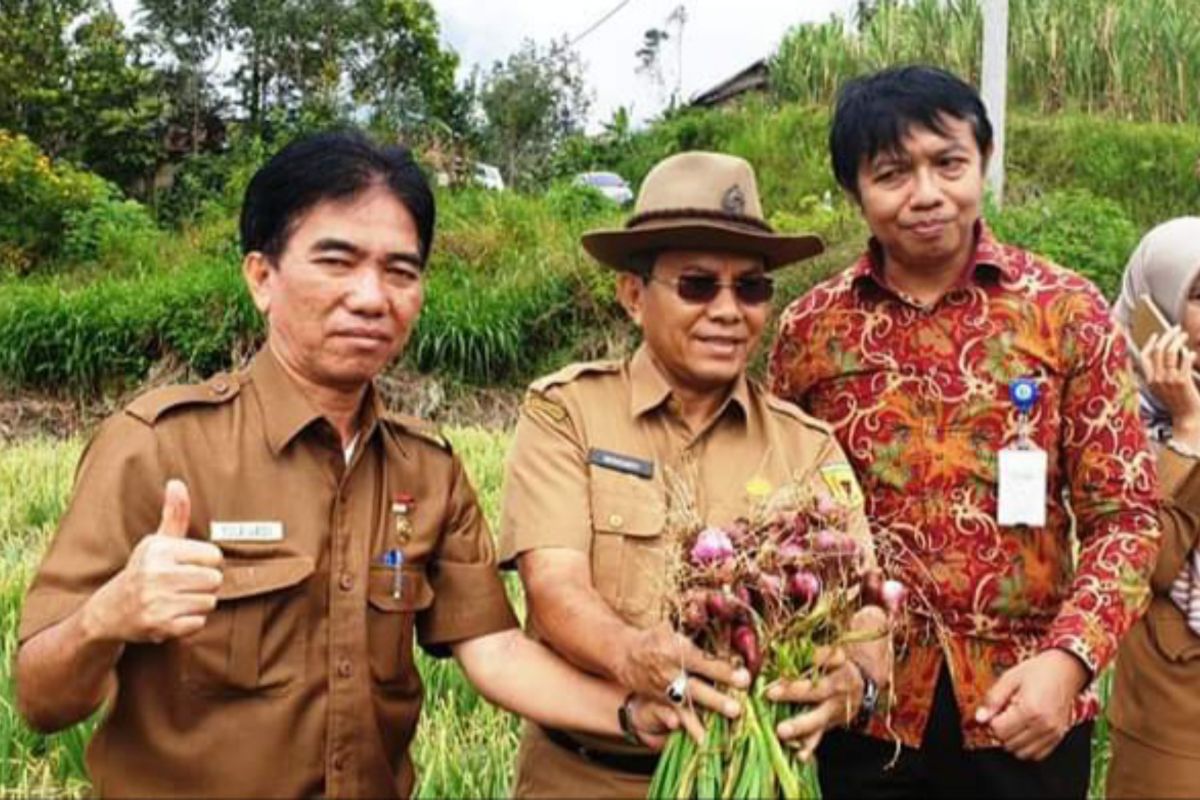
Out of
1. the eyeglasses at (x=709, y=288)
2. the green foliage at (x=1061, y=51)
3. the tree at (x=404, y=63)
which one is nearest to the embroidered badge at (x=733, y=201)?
the eyeglasses at (x=709, y=288)

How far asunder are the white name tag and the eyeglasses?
0.76m

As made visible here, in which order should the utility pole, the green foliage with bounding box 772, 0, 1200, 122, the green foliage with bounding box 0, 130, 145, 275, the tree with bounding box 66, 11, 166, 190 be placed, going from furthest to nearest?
the tree with bounding box 66, 11, 166, 190 → the green foliage with bounding box 772, 0, 1200, 122 → the green foliage with bounding box 0, 130, 145, 275 → the utility pole

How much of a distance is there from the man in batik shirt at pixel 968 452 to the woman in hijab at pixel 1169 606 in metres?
0.32

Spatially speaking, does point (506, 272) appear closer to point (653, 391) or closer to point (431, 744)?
point (431, 744)

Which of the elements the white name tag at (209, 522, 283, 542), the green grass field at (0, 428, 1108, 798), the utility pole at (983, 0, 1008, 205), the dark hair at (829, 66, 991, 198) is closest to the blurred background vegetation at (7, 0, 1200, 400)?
the utility pole at (983, 0, 1008, 205)

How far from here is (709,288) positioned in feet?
7.56

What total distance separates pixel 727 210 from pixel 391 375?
26.4 ft

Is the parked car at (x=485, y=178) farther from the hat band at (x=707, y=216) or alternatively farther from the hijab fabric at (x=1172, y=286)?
the hat band at (x=707, y=216)

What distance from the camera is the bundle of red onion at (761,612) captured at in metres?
1.86

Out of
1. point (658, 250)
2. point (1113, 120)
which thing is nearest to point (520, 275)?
point (1113, 120)

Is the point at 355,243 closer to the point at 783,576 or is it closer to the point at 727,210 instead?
the point at 727,210

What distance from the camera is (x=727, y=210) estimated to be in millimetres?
2340

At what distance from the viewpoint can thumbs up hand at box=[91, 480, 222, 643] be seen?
1.81 m

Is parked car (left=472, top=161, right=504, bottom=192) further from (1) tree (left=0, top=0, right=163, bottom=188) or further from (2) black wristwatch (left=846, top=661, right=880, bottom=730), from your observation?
(2) black wristwatch (left=846, top=661, right=880, bottom=730)
